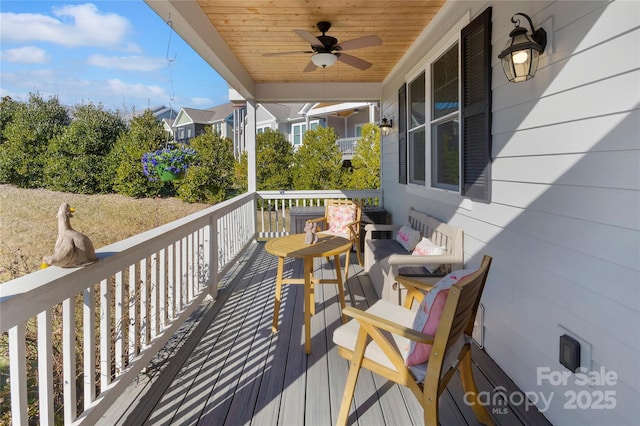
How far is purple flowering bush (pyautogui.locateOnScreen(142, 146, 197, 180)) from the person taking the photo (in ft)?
9.90

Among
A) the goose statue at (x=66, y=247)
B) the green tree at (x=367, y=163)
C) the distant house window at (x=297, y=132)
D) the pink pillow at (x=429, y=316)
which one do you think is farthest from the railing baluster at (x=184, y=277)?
the distant house window at (x=297, y=132)

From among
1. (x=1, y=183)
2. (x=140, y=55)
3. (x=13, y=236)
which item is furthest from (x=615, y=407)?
(x=140, y=55)

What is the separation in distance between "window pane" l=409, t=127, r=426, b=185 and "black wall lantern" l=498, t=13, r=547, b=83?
7.30ft

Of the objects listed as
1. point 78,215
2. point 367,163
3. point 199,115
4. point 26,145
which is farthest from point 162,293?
point 199,115

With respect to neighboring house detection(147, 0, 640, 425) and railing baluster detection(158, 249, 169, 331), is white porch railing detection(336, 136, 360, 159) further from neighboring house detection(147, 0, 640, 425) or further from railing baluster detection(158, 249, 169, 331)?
Result: railing baluster detection(158, 249, 169, 331)

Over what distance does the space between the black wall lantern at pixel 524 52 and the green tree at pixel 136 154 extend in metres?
3.47

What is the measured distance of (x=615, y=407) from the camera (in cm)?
154

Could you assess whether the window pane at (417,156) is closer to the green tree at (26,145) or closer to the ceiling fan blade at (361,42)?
the ceiling fan blade at (361,42)

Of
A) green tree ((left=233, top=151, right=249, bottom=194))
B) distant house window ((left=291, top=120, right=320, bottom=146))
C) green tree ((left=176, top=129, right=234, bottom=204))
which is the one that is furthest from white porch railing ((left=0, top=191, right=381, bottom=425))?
distant house window ((left=291, top=120, right=320, bottom=146))

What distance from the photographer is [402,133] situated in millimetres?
5059

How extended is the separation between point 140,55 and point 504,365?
1415 cm

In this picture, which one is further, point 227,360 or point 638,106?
point 227,360

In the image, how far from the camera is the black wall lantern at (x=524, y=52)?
1.96 m

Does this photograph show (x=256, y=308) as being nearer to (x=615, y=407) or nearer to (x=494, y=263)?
(x=494, y=263)
